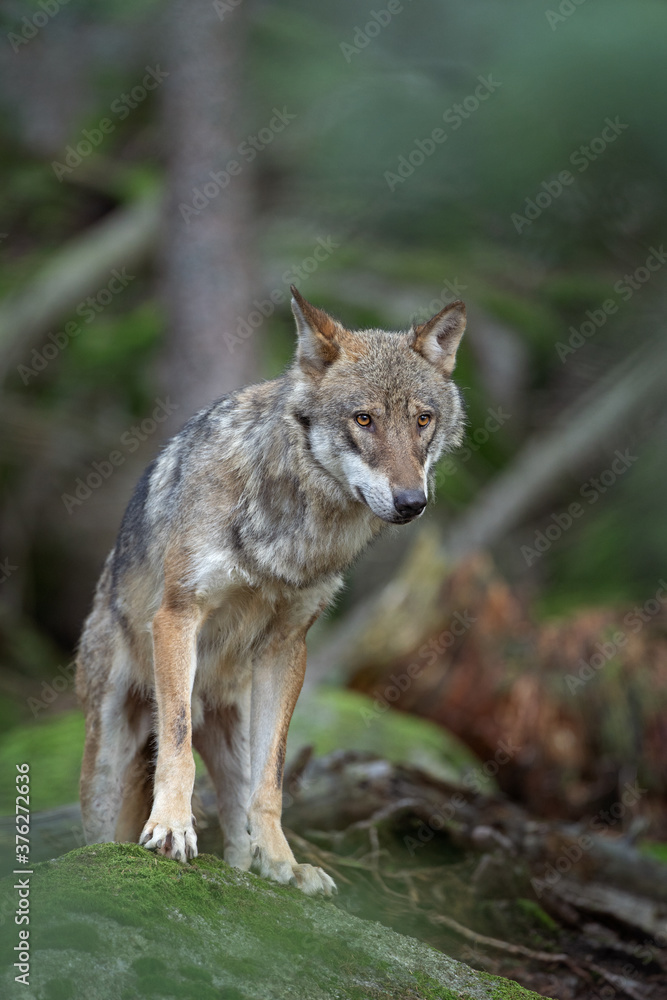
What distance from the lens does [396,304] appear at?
16453mm

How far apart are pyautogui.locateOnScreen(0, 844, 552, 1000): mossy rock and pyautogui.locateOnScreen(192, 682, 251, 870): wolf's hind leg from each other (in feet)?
5.20

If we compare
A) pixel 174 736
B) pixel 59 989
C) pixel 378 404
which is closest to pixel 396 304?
pixel 378 404

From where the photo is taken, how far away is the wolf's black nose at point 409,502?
436cm

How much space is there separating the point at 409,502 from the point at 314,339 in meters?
1.08

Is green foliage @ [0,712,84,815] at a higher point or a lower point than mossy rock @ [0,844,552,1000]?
lower

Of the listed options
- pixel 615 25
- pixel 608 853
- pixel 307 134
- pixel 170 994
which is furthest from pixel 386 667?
pixel 307 134

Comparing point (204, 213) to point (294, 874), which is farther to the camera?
point (204, 213)

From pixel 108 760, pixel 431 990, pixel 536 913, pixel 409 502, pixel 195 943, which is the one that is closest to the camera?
pixel 195 943

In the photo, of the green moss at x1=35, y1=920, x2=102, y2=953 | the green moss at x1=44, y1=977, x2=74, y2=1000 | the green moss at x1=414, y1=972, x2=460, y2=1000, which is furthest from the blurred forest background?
the green moss at x1=44, y1=977, x2=74, y2=1000

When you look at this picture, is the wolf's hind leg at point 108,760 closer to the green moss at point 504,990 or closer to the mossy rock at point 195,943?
the mossy rock at point 195,943

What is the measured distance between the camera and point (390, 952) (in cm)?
Answer: 375

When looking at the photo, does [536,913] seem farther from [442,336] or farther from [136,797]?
[442,336]

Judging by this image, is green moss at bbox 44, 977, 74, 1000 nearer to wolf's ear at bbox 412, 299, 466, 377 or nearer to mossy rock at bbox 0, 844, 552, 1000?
mossy rock at bbox 0, 844, 552, 1000

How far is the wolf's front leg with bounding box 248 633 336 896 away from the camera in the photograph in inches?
178
